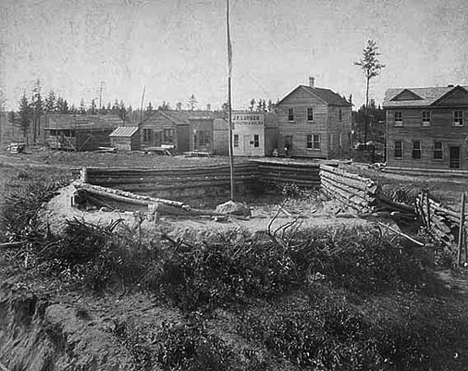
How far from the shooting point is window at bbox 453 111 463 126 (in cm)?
448

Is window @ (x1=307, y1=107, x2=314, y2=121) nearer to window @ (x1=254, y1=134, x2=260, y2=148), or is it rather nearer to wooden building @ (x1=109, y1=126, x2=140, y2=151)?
window @ (x1=254, y1=134, x2=260, y2=148)

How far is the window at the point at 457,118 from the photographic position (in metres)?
4.48

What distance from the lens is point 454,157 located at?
14.8ft

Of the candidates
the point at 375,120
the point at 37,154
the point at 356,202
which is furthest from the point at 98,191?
the point at 37,154

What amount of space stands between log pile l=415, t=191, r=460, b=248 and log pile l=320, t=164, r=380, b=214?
0.51m

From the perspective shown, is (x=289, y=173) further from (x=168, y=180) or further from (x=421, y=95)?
(x=421, y=95)

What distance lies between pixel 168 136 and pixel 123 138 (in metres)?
3.33

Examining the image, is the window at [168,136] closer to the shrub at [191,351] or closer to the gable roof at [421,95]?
the gable roof at [421,95]

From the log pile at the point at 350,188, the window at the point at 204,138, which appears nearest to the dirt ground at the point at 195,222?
the log pile at the point at 350,188

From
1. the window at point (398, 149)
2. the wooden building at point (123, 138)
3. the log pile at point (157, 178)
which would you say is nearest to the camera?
the window at point (398, 149)

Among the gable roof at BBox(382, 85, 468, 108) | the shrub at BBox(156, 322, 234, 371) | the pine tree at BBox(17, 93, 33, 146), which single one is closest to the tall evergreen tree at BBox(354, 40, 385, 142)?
the gable roof at BBox(382, 85, 468, 108)

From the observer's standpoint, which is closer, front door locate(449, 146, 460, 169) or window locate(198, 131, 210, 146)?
front door locate(449, 146, 460, 169)

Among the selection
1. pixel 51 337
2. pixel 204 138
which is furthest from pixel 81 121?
pixel 51 337

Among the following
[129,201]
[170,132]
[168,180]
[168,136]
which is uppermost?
[170,132]
